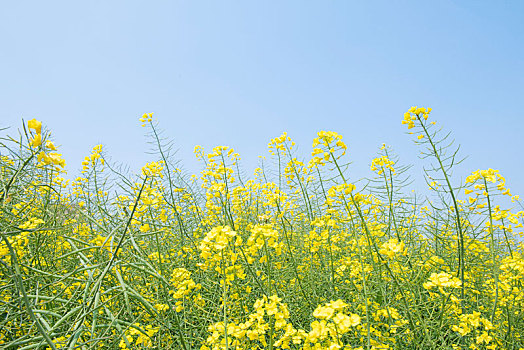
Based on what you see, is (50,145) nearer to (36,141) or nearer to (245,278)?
(36,141)

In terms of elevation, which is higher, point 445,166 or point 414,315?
point 445,166

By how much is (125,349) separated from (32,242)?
4.94ft

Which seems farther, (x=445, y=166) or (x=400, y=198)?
(x=400, y=198)

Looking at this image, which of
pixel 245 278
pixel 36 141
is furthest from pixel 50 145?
pixel 245 278

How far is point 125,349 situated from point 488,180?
2.68 metres

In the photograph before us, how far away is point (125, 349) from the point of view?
76.6 inches

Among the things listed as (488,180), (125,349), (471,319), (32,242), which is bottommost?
(125,349)

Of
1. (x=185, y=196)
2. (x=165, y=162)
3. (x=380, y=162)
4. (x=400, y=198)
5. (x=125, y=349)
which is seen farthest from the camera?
(x=185, y=196)

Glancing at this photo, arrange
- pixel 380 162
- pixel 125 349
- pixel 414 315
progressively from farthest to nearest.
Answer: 1. pixel 380 162
2. pixel 414 315
3. pixel 125 349

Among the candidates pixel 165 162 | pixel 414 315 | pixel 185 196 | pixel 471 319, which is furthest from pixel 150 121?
pixel 471 319

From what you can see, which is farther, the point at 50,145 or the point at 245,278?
the point at 245,278

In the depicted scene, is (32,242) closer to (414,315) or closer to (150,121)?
(150,121)

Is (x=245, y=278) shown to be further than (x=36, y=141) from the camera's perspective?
Yes

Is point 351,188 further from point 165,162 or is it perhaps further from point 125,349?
point 165,162
